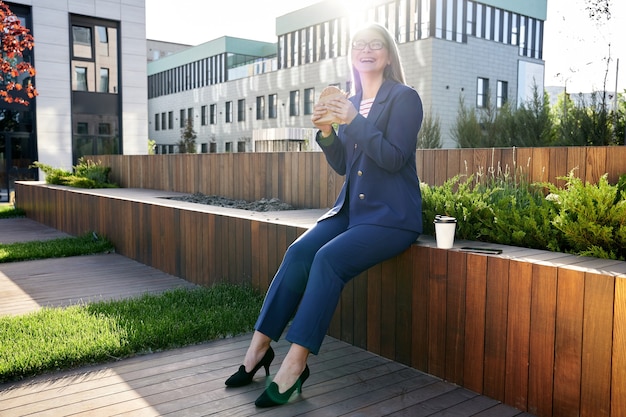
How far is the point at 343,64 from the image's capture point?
26281 mm

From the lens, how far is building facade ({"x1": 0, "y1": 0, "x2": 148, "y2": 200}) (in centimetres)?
1742

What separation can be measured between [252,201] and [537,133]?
8.49 m

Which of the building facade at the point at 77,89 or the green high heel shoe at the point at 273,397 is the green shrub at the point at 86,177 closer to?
the building facade at the point at 77,89

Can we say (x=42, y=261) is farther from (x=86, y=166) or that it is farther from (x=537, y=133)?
(x=537, y=133)

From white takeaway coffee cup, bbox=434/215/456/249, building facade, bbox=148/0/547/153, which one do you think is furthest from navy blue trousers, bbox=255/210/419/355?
building facade, bbox=148/0/547/153

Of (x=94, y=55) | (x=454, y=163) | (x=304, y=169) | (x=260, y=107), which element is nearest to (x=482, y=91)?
(x=260, y=107)

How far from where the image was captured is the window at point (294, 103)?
29562mm

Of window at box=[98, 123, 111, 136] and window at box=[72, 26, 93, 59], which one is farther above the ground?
window at box=[72, 26, 93, 59]

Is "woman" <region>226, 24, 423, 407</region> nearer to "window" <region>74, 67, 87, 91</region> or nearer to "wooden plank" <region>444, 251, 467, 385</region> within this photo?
"wooden plank" <region>444, 251, 467, 385</region>

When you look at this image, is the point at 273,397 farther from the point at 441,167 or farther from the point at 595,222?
the point at 441,167

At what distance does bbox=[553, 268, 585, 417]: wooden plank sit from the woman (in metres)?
0.78

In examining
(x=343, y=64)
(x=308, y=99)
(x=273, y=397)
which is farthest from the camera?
(x=308, y=99)

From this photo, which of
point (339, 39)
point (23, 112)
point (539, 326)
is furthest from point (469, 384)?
A: point (339, 39)

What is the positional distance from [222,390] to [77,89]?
58.4ft
